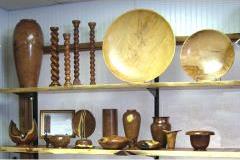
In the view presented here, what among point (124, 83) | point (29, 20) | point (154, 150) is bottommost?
point (154, 150)

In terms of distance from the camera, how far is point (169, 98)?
259 centimetres

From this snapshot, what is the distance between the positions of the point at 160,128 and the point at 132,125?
0.17m

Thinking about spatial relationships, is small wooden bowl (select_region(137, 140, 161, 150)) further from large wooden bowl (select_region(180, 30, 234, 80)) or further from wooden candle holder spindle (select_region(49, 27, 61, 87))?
wooden candle holder spindle (select_region(49, 27, 61, 87))

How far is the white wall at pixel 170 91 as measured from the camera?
2.49 meters

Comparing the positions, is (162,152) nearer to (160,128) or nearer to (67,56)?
(160,128)

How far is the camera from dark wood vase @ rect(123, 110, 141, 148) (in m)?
2.48

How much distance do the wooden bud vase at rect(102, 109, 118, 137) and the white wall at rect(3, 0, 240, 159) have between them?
0.42ft

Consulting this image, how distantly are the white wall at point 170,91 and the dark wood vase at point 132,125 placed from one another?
15cm

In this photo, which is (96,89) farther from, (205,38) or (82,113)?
(205,38)

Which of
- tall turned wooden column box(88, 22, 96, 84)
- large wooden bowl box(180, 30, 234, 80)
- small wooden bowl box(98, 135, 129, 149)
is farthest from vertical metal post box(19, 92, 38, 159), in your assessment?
large wooden bowl box(180, 30, 234, 80)

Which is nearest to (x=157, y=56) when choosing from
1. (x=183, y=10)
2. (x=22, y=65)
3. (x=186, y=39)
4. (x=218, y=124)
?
(x=186, y=39)

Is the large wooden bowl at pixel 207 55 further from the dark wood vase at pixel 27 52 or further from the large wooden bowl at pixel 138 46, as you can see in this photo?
the dark wood vase at pixel 27 52

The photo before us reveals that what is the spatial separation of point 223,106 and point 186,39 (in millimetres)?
451

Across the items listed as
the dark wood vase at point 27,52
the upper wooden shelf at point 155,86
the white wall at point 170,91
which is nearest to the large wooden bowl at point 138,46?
the upper wooden shelf at point 155,86
